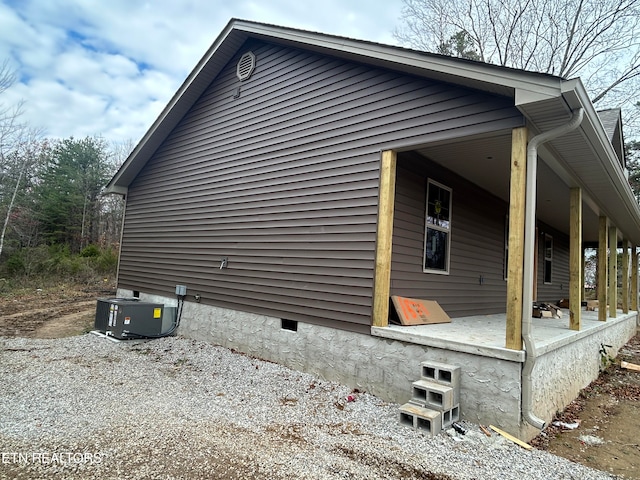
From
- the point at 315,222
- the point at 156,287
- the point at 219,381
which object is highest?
the point at 315,222

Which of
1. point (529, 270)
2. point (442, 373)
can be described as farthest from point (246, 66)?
point (442, 373)

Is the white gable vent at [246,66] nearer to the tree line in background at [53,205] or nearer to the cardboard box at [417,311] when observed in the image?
→ the cardboard box at [417,311]

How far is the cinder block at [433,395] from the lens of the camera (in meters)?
3.48

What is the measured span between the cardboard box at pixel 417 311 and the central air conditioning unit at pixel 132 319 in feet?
15.3

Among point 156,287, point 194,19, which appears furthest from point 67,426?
point 194,19

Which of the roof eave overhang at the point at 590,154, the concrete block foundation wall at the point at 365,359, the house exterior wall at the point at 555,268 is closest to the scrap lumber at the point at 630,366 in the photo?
the roof eave overhang at the point at 590,154

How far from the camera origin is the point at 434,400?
360 cm

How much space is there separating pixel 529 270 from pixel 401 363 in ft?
5.26

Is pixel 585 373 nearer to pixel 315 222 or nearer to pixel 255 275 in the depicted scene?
pixel 315 222

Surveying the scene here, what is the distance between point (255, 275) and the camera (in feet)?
20.2

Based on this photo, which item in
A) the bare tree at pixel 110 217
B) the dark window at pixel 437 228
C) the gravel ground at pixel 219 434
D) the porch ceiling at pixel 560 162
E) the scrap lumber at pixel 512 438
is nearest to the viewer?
the gravel ground at pixel 219 434

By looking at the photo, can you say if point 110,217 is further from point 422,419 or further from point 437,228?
point 422,419

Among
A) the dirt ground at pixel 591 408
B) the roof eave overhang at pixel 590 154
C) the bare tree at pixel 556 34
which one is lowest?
the dirt ground at pixel 591 408

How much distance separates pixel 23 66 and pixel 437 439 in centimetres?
1965
